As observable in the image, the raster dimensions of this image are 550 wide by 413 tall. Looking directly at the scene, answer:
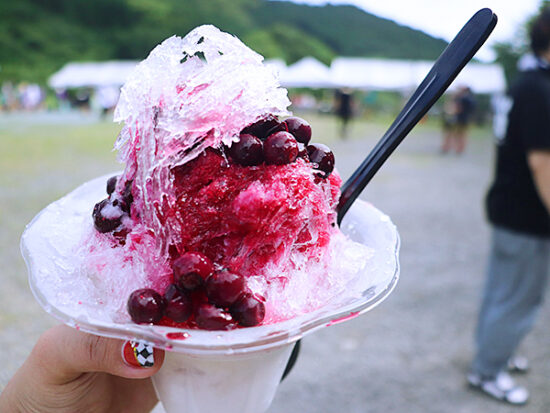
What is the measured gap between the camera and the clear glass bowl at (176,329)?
0.82 metres

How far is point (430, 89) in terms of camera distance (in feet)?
3.86

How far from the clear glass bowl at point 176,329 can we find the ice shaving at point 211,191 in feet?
0.19

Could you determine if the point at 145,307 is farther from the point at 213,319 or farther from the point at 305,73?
the point at 305,73

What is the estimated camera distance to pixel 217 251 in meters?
1.01

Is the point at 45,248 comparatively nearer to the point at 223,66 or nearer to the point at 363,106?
the point at 223,66

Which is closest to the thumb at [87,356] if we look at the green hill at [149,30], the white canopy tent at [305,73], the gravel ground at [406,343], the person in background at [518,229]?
the gravel ground at [406,343]

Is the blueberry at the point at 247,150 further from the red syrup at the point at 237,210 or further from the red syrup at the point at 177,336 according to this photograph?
the red syrup at the point at 177,336

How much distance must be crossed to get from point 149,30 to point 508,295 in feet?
125

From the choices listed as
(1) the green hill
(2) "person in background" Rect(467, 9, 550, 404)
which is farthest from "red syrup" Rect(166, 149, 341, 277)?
(1) the green hill

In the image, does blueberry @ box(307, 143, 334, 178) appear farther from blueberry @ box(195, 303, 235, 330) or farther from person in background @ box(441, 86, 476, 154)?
person in background @ box(441, 86, 476, 154)

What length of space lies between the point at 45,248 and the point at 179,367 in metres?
0.41

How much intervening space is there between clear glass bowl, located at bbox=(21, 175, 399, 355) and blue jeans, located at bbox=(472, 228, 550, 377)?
201 cm

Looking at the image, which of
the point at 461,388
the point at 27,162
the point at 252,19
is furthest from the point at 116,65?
the point at 461,388

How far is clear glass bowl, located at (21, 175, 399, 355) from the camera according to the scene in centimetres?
82
